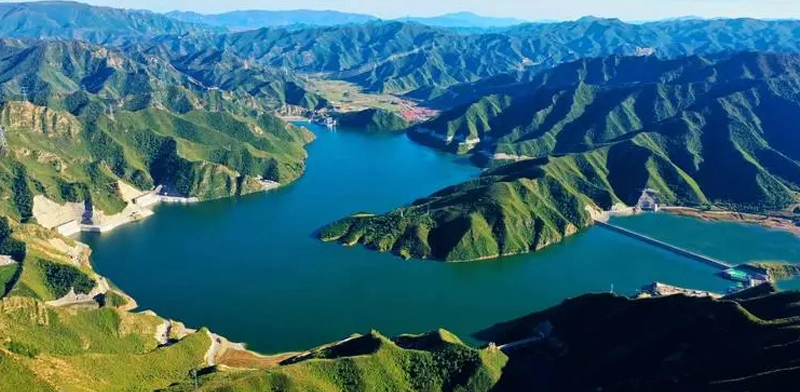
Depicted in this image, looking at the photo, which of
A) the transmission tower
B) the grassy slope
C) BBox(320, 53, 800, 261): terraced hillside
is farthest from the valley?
the transmission tower

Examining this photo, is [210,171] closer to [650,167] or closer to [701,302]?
[650,167]

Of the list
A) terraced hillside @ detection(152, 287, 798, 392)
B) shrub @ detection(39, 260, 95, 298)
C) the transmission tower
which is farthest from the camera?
the transmission tower

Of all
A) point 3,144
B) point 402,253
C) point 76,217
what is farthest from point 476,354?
point 3,144

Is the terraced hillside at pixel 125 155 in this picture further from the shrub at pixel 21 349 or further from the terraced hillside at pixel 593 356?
the terraced hillside at pixel 593 356

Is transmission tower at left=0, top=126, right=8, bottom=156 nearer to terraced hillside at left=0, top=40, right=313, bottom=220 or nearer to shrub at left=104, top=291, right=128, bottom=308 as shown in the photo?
terraced hillside at left=0, top=40, right=313, bottom=220

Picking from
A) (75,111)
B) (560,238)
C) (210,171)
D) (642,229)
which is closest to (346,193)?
(210,171)

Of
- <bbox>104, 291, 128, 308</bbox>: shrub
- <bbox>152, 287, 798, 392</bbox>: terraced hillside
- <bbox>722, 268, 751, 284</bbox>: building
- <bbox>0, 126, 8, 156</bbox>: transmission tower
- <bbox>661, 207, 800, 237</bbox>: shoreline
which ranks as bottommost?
<bbox>104, 291, 128, 308</bbox>: shrub
